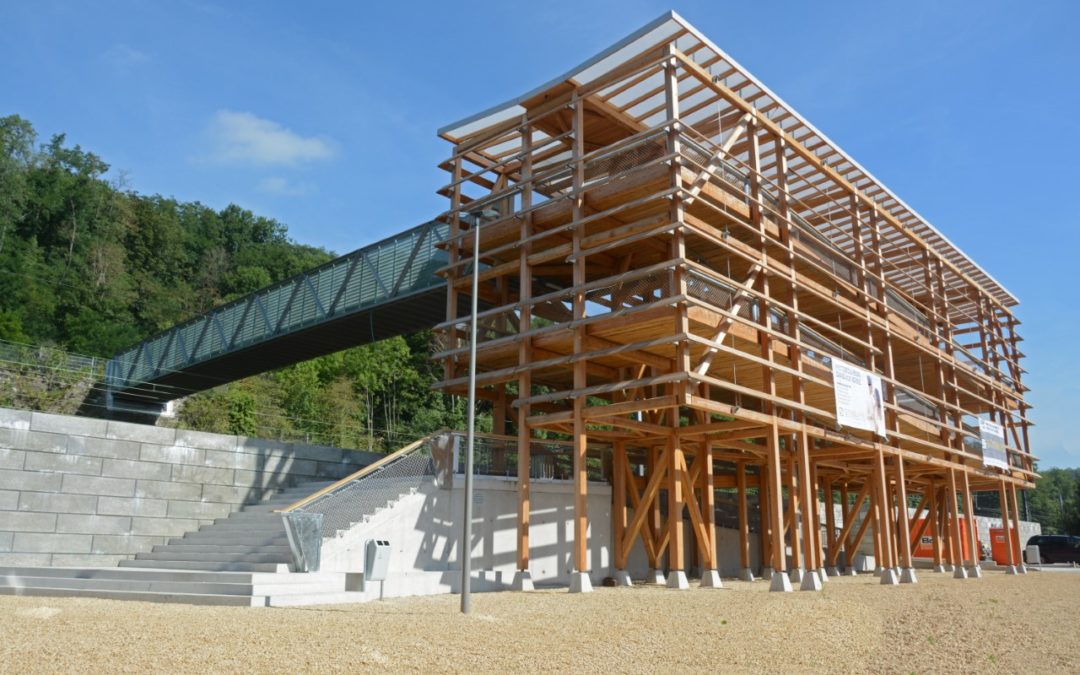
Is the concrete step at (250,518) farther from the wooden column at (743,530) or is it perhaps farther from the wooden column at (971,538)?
the wooden column at (971,538)

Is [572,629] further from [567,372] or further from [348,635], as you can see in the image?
[567,372]

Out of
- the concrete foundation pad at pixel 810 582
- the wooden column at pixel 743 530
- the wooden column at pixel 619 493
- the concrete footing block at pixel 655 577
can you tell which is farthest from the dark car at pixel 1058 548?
the wooden column at pixel 619 493

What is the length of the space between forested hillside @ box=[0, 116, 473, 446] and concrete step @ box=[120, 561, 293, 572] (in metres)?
22.2

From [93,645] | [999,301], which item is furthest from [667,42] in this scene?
[999,301]

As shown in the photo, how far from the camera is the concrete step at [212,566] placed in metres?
15.7

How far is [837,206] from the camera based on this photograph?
90.0 feet

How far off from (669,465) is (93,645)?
44.4 feet

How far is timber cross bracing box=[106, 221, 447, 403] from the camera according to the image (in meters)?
25.5

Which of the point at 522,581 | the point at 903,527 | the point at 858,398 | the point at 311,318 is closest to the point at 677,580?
the point at 522,581

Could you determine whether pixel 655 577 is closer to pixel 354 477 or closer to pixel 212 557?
pixel 354 477

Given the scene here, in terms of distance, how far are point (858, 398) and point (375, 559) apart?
14.8m

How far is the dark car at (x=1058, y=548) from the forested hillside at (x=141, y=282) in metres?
31.4

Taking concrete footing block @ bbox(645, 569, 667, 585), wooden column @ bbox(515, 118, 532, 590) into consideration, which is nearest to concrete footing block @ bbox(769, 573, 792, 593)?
concrete footing block @ bbox(645, 569, 667, 585)

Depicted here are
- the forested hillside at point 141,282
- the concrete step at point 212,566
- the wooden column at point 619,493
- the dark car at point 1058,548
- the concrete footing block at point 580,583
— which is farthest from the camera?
the forested hillside at point 141,282
